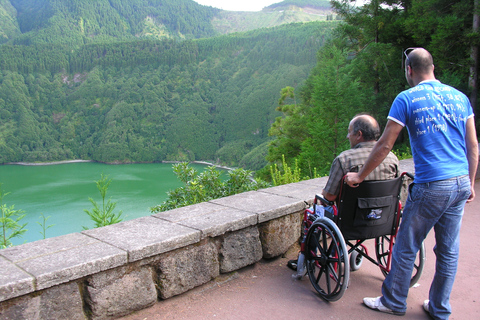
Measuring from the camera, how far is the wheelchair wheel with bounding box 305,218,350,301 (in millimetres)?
2312

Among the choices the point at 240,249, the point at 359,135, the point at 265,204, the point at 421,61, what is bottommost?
the point at 240,249

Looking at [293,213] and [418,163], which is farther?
[293,213]

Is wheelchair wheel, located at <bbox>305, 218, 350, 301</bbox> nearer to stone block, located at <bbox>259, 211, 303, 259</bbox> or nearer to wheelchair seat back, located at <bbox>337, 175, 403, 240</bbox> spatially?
wheelchair seat back, located at <bbox>337, 175, 403, 240</bbox>

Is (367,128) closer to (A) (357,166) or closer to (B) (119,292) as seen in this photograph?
(A) (357,166)

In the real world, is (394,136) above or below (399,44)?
below

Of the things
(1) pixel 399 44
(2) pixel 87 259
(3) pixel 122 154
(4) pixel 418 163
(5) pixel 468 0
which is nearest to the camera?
(2) pixel 87 259

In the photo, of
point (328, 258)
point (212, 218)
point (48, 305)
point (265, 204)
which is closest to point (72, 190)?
point (265, 204)

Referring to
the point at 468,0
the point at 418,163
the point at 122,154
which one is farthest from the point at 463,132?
the point at 122,154

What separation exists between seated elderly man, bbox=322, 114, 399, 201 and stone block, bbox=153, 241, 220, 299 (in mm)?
880

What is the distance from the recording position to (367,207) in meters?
2.37

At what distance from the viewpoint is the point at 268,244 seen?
308cm

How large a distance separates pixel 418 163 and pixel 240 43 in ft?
462

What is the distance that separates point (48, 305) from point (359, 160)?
1910 mm

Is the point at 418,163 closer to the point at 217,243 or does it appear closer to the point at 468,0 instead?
the point at 217,243
